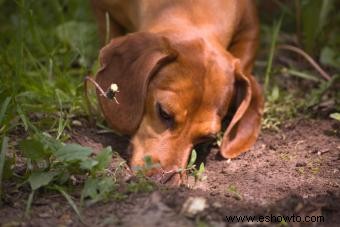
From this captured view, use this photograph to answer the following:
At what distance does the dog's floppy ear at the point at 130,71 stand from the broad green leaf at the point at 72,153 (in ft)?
1.81

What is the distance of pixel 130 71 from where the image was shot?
2.93 metres

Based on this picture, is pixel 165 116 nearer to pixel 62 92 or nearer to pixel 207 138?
pixel 207 138

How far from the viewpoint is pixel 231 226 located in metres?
2.13

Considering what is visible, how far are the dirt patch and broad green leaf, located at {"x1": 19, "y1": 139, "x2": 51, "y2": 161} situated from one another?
0.46 feet

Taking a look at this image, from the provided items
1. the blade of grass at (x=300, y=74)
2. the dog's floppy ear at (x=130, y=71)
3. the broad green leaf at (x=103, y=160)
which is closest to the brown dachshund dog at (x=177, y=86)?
the dog's floppy ear at (x=130, y=71)

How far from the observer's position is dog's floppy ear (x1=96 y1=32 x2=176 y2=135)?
287 centimetres

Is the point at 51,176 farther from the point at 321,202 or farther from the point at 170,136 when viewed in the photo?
the point at 321,202

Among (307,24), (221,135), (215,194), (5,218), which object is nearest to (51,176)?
(5,218)

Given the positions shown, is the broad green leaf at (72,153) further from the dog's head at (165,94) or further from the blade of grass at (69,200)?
the dog's head at (165,94)

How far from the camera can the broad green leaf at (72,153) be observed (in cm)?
234

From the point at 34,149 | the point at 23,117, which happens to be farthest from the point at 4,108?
the point at 34,149

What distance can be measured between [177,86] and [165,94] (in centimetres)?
7

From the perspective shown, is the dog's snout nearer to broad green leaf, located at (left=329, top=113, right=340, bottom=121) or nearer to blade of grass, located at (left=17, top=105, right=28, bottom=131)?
broad green leaf, located at (left=329, top=113, right=340, bottom=121)

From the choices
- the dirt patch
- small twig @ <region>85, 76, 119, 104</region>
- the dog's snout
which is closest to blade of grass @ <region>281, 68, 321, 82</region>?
the dirt patch
